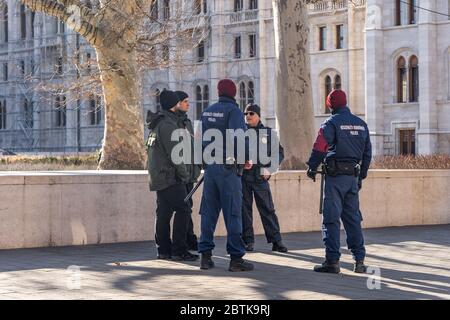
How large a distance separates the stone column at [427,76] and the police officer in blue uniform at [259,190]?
145 feet

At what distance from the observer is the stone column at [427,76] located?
185 ft

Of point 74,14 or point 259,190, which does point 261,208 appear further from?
point 74,14

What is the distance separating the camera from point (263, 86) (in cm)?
6488

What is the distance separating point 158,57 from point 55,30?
121ft

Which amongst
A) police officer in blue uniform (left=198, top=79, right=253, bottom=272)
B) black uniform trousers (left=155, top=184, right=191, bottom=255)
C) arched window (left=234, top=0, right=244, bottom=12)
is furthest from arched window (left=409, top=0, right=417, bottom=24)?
police officer in blue uniform (left=198, top=79, right=253, bottom=272)

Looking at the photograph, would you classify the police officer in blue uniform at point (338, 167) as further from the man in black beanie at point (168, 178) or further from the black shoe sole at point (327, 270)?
the man in black beanie at point (168, 178)

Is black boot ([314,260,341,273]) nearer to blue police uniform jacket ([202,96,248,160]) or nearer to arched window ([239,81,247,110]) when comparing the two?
blue police uniform jacket ([202,96,248,160])

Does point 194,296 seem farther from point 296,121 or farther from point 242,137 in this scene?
point 296,121

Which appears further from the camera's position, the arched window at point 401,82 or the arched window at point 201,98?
the arched window at point 201,98

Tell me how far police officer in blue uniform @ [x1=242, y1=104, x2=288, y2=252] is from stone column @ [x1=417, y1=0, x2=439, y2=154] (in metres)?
44.1

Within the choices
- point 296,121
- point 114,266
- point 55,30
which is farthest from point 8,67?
point 114,266

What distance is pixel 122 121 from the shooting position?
24188 millimetres

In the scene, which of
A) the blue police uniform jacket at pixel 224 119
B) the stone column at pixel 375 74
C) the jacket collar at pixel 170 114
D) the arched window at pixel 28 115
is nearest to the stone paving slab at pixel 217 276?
the blue police uniform jacket at pixel 224 119

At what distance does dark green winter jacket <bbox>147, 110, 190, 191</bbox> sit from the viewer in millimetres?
11664
